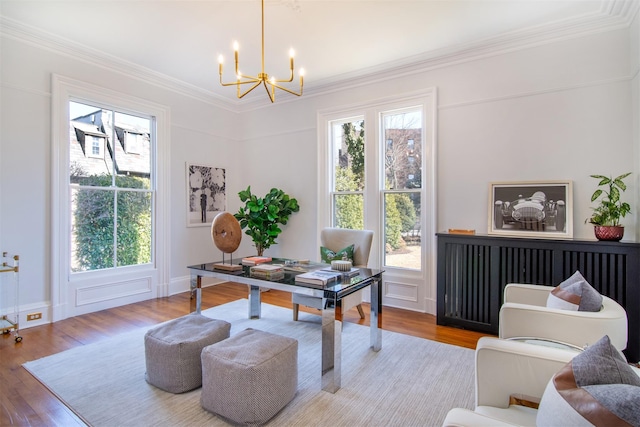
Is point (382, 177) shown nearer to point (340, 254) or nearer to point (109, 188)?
point (340, 254)

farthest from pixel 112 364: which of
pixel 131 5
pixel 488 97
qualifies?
pixel 488 97

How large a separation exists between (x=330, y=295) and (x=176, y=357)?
3.55 ft

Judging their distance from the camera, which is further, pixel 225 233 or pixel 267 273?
pixel 225 233

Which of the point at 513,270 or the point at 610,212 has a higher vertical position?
the point at 610,212

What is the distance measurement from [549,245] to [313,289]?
223 centimetres

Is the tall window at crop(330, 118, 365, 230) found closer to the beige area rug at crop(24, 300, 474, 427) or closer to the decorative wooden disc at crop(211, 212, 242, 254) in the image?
the beige area rug at crop(24, 300, 474, 427)

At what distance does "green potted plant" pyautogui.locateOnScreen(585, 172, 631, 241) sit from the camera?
2.64 meters

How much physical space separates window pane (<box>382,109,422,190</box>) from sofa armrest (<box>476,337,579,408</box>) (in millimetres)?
2724

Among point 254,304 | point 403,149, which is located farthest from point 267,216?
point 403,149

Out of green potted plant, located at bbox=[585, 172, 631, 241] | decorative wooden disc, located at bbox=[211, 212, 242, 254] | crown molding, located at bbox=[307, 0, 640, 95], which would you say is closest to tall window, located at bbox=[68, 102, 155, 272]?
decorative wooden disc, located at bbox=[211, 212, 242, 254]

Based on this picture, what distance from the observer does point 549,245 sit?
2.87 meters

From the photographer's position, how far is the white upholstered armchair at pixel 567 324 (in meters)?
1.72

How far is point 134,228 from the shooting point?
4.26 metres

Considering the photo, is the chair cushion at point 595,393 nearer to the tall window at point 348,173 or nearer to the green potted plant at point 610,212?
the green potted plant at point 610,212
